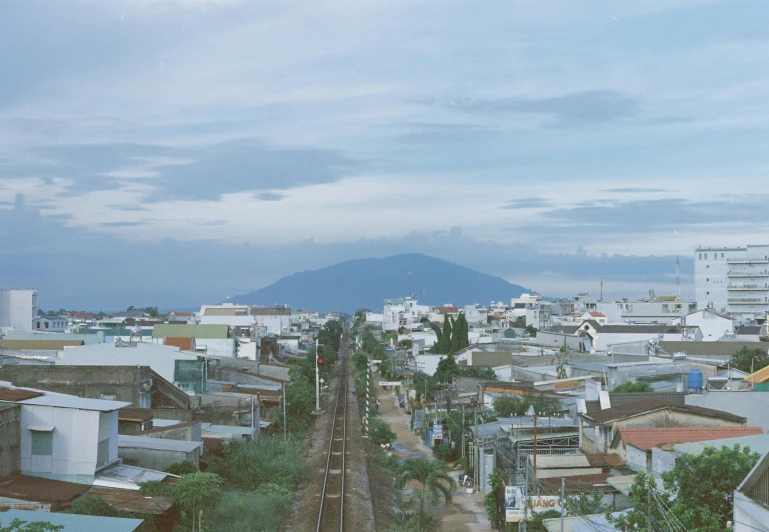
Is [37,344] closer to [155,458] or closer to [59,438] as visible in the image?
[155,458]

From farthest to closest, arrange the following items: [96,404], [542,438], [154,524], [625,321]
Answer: [625,321]
[542,438]
[96,404]
[154,524]

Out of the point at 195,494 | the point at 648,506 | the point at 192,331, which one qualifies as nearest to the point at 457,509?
the point at 195,494

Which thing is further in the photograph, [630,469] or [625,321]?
[625,321]

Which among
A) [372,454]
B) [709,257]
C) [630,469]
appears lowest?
[372,454]

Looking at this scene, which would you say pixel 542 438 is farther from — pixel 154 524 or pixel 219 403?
pixel 219 403

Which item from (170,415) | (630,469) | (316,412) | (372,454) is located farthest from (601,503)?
(316,412)

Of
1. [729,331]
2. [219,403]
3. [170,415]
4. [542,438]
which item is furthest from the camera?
[729,331]

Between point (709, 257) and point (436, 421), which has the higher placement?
point (709, 257)
